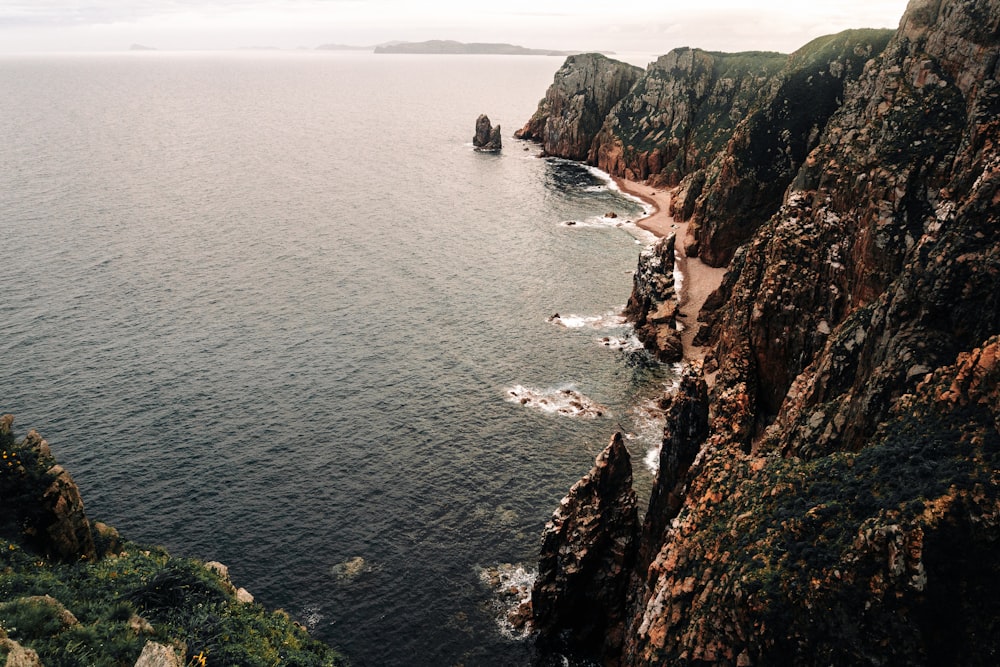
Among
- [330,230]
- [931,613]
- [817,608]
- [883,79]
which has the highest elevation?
[883,79]

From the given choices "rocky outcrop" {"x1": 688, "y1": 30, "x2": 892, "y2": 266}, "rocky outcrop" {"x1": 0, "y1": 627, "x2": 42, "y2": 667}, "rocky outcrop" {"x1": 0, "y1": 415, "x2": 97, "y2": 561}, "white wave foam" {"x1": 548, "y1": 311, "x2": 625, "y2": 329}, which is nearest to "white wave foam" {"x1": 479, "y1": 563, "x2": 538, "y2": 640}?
"rocky outcrop" {"x1": 0, "y1": 415, "x2": 97, "y2": 561}

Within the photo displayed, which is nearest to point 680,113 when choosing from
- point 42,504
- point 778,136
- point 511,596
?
point 778,136

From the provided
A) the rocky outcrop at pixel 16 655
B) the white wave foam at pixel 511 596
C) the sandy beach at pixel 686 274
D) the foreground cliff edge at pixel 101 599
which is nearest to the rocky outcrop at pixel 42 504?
the foreground cliff edge at pixel 101 599

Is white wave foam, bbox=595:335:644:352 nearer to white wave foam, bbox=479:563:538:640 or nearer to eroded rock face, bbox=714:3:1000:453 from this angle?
eroded rock face, bbox=714:3:1000:453

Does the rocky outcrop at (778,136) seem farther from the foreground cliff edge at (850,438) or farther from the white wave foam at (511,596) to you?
the white wave foam at (511,596)

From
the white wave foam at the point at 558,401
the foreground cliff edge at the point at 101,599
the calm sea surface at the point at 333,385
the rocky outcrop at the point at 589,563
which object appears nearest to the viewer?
the foreground cliff edge at the point at 101,599

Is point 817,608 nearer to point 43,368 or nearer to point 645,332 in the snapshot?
point 645,332

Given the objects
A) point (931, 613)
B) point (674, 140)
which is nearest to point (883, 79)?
point (931, 613)
